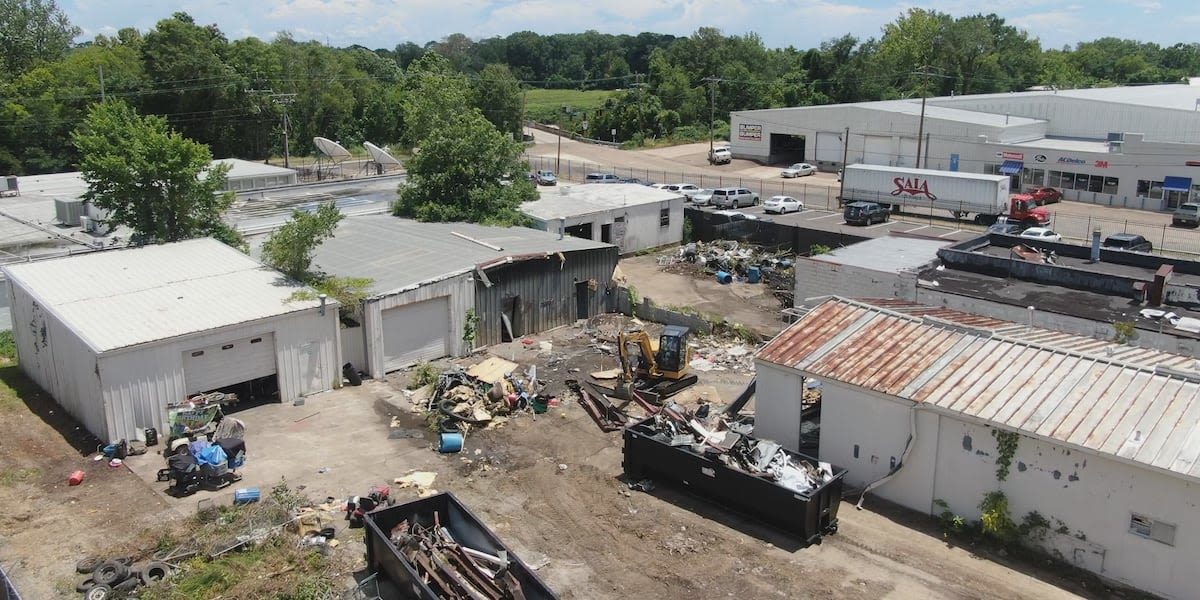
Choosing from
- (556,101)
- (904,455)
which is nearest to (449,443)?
(904,455)

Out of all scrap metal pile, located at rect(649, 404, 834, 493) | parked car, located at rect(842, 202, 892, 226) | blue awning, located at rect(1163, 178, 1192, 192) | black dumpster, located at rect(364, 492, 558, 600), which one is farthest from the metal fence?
black dumpster, located at rect(364, 492, 558, 600)

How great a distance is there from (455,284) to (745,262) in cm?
1471

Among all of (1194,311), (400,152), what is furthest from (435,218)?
(400,152)

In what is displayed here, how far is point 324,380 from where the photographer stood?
23.4m

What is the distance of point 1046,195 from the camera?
53.3 m

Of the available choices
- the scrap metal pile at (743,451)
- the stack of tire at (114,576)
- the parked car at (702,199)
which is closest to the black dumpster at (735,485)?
the scrap metal pile at (743,451)

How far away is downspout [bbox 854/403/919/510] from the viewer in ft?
56.1

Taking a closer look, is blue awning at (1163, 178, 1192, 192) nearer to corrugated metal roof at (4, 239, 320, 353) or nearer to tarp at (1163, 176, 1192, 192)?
tarp at (1163, 176, 1192, 192)

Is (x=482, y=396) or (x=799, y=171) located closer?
(x=482, y=396)

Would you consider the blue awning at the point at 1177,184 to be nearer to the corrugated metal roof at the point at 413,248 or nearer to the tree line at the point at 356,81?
the tree line at the point at 356,81

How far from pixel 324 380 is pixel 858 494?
13.6 meters

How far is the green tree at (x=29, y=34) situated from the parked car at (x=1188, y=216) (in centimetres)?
9188

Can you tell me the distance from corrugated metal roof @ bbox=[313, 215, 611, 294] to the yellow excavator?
5.74 metres

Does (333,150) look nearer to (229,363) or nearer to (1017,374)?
(229,363)
